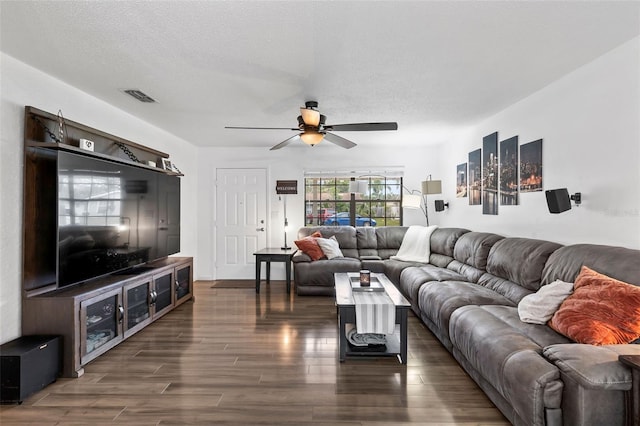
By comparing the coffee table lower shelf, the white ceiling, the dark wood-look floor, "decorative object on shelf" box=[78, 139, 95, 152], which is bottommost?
the dark wood-look floor

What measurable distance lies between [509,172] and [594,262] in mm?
1747

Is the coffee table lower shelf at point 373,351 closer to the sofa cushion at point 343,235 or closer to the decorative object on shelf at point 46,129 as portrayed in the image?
the sofa cushion at point 343,235

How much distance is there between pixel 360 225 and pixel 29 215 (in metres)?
4.84

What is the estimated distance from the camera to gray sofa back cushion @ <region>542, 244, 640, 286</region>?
2.07m

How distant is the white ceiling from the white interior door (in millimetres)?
2456

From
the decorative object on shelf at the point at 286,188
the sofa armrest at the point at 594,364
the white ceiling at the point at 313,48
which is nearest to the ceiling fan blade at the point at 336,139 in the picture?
the white ceiling at the point at 313,48

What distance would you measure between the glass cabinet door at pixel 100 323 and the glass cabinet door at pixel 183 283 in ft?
3.96

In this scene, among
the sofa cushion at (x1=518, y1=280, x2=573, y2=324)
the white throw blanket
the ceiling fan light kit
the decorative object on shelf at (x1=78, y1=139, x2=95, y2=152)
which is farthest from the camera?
the white throw blanket

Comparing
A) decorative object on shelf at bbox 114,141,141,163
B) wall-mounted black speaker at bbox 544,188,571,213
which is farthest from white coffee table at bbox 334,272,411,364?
decorative object on shelf at bbox 114,141,141,163

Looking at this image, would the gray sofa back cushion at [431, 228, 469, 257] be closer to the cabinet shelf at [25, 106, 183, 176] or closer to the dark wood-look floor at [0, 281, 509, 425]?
the dark wood-look floor at [0, 281, 509, 425]

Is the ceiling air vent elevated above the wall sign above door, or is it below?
above

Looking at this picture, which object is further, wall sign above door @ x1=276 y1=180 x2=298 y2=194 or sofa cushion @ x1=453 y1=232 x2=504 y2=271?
wall sign above door @ x1=276 y1=180 x2=298 y2=194

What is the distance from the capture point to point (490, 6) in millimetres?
1912

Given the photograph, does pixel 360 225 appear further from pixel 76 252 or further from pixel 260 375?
pixel 76 252
